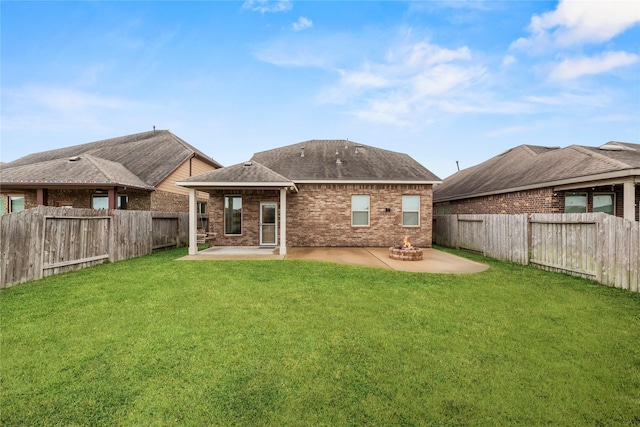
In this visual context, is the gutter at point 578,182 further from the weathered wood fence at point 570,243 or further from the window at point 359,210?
the window at point 359,210

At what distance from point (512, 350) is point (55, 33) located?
66.8ft

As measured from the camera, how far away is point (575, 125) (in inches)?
723

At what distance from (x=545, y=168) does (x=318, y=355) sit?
1507 cm

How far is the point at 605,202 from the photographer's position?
1253 cm

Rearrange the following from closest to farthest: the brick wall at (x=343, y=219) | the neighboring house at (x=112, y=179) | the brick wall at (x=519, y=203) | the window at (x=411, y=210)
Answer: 1. the brick wall at (x=519, y=203)
2. the neighboring house at (x=112, y=179)
3. the brick wall at (x=343, y=219)
4. the window at (x=411, y=210)

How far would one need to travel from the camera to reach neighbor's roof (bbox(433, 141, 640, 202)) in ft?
34.8

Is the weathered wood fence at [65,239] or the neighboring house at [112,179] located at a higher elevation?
the neighboring house at [112,179]

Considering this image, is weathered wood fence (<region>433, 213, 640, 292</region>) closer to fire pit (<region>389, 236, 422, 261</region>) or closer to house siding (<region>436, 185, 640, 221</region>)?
house siding (<region>436, 185, 640, 221</region>)

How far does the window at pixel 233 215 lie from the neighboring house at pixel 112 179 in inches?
195

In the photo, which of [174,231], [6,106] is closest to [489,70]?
[174,231]

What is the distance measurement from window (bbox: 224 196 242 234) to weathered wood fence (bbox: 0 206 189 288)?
10.8 feet

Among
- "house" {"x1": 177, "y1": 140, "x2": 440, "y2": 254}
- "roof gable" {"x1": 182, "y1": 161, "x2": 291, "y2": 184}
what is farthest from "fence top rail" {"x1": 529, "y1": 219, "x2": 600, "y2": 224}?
"roof gable" {"x1": 182, "y1": 161, "x2": 291, "y2": 184}

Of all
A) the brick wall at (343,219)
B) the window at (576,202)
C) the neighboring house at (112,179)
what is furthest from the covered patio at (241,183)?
the window at (576,202)

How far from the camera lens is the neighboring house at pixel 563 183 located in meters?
10.1
